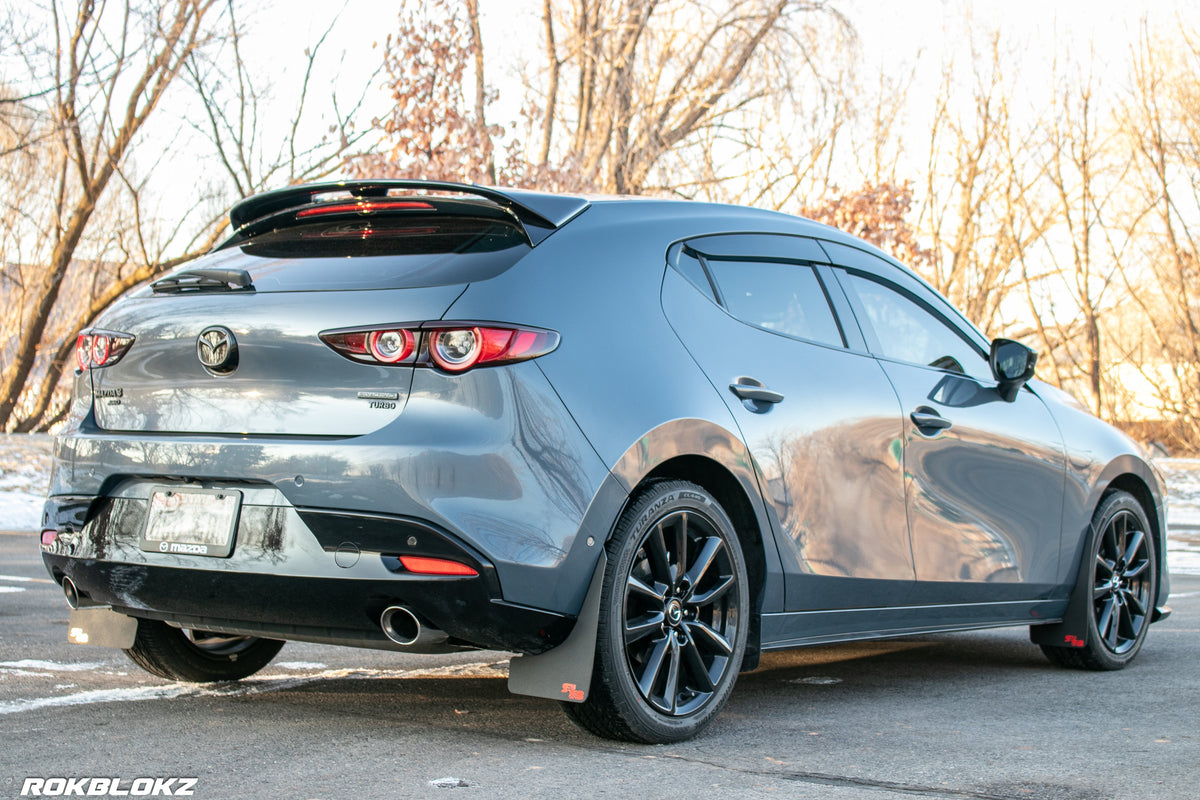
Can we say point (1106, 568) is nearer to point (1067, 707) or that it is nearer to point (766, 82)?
point (1067, 707)

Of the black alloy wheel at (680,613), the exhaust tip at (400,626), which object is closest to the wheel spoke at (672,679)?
the black alloy wheel at (680,613)

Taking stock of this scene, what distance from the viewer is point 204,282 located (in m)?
3.84

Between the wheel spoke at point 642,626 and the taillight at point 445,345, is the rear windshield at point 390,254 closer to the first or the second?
the taillight at point 445,345

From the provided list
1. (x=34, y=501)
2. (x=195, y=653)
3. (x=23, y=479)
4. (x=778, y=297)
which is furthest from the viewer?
(x=23, y=479)

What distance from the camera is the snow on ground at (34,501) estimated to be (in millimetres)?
12281

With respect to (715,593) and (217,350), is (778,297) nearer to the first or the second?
(715,593)

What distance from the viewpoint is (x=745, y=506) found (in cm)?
403

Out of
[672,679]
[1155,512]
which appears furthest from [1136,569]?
[672,679]

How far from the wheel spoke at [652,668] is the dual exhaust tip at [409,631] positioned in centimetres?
59

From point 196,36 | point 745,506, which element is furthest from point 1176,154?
point 745,506

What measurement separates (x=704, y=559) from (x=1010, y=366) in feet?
6.59

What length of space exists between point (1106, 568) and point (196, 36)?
15.8m

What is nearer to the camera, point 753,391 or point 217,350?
point 217,350

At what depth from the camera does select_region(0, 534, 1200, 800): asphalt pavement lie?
3.22m
